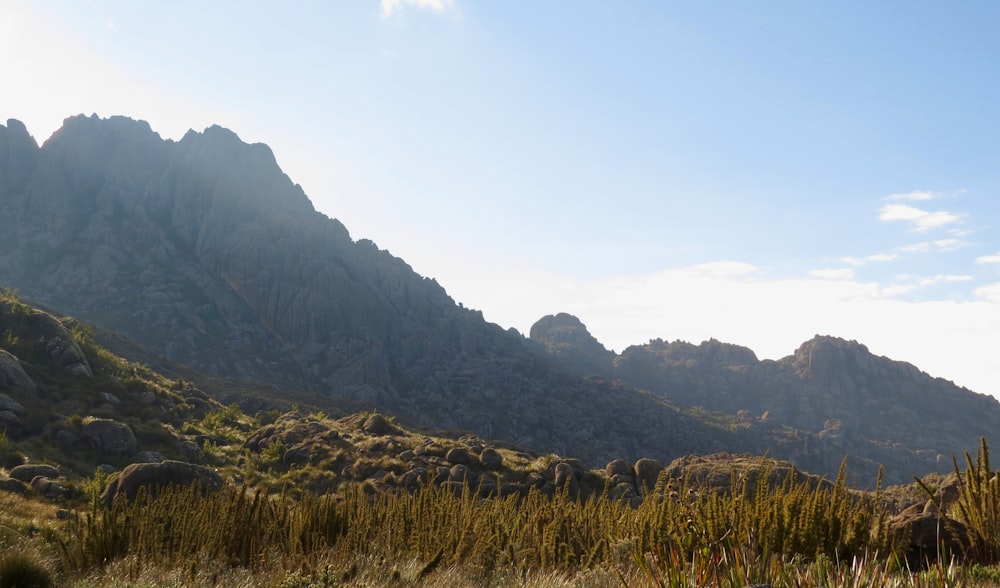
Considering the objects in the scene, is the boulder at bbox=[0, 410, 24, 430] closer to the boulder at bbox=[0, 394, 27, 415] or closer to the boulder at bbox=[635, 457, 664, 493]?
the boulder at bbox=[0, 394, 27, 415]

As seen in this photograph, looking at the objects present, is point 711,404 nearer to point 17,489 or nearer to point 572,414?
point 572,414

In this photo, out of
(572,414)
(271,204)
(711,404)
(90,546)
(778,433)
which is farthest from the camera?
(711,404)

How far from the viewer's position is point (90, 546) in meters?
8.46

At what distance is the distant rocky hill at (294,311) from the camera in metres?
104

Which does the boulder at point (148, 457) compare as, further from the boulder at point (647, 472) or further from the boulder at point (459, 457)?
the boulder at point (647, 472)

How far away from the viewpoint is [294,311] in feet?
387

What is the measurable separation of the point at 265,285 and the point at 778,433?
398ft

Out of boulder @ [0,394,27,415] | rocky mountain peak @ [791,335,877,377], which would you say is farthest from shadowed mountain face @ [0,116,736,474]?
rocky mountain peak @ [791,335,877,377]

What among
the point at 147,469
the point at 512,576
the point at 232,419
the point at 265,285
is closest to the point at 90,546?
the point at 512,576

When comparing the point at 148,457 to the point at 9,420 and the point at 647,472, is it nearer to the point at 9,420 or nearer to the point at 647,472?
the point at 9,420

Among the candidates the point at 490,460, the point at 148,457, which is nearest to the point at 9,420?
the point at 148,457

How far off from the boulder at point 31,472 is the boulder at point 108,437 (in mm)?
6378

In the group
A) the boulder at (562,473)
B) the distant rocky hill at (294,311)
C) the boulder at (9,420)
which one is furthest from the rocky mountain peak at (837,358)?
the boulder at (9,420)

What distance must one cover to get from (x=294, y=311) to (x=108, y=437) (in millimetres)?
91424
